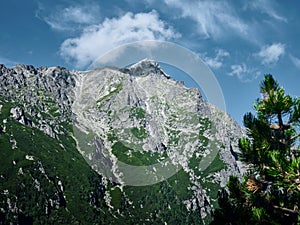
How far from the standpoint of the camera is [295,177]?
7.17 m

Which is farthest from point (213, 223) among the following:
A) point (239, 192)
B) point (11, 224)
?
point (11, 224)

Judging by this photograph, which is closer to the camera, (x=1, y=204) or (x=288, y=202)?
(x=288, y=202)

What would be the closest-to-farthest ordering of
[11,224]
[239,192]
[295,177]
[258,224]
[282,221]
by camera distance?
1. [295,177]
2. [258,224]
3. [282,221]
4. [239,192]
5. [11,224]

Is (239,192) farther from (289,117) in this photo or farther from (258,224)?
(289,117)

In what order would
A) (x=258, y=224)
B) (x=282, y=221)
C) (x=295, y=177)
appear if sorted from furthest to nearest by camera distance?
1. (x=282, y=221)
2. (x=258, y=224)
3. (x=295, y=177)

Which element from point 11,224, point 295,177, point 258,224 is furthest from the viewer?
point 11,224

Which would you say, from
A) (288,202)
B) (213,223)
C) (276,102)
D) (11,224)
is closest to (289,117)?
(276,102)

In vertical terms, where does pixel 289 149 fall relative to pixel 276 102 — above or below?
below

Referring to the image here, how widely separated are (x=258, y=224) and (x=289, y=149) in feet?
7.49

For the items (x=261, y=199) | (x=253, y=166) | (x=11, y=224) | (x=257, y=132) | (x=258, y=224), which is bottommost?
(x=258, y=224)

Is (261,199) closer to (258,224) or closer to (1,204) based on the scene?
(258,224)

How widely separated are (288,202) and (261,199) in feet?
2.58

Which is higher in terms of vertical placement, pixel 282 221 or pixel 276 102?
pixel 276 102

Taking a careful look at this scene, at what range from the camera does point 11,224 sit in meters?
192
